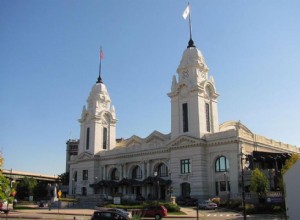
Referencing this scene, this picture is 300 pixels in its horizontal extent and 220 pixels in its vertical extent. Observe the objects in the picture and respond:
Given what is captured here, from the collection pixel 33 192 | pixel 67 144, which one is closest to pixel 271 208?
Result: pixel 33 192

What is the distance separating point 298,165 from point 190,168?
40505 mm

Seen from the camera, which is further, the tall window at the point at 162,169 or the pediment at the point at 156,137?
the pediment at the point at 156,137

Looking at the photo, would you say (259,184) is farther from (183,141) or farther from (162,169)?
(162,169)

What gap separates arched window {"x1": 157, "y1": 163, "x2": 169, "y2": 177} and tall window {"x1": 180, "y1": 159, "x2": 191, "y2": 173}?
646 cm

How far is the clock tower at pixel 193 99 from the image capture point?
68.2 m

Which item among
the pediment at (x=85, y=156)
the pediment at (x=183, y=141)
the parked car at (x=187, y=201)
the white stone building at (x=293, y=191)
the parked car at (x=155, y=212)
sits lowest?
Result: the parked car at (x=155, y=212)

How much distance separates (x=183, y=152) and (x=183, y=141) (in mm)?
1976

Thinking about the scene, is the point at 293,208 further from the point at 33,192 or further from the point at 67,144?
the point at 67,144

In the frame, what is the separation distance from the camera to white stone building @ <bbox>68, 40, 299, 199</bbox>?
6297cm

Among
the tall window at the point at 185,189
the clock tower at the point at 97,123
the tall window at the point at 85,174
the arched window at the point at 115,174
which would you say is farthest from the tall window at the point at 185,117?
the tall window at the point at 85,174

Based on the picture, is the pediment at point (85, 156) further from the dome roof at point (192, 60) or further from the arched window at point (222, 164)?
the arched window at point (222, 164)

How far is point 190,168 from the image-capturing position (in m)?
65.7

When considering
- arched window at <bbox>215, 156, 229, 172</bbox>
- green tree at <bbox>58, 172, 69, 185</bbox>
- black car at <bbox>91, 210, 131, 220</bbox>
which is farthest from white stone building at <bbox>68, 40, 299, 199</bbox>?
green tree at <bbox>58, 172, 69, 185</bbox>

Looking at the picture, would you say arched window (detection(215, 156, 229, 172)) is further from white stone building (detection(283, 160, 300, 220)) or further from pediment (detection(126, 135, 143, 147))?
white stone building (detection(283, 160, 300, 220))
